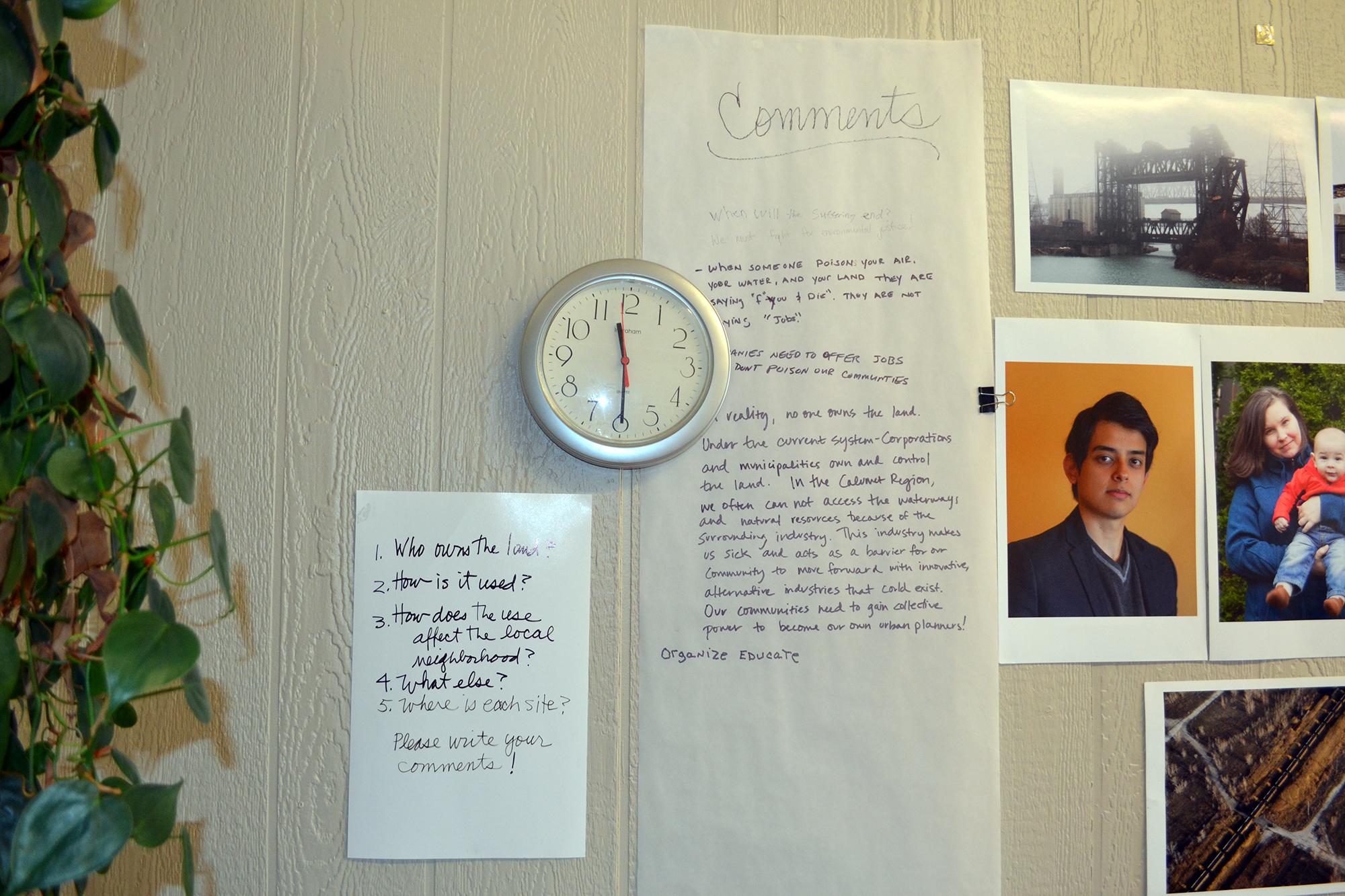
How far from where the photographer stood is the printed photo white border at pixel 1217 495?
1.15 m

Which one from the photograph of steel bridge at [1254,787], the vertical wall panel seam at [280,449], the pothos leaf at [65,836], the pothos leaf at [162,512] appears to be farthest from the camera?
the photograph of steel bridge at [1254,787]

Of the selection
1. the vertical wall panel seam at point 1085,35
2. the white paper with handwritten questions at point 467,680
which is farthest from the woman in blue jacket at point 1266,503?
the white paper with handwritten questions at point 467,680

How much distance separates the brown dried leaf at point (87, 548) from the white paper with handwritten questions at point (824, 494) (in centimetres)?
56

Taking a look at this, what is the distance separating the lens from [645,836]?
1.05 m

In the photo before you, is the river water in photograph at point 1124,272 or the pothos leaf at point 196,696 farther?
the river water in photograph at point 1124,272

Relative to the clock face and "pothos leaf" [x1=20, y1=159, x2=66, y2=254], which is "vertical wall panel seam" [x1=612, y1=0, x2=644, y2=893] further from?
"pothos leaf" [x1=20, y1=159, x2=66, y2=254]

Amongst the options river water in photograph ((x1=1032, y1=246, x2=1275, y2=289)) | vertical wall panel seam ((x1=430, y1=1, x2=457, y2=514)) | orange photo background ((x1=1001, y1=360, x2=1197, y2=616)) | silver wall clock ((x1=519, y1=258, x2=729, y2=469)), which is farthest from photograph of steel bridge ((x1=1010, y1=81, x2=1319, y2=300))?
vertical wall panel seam ((x1=430, y1=1, x2=457, y2=514))

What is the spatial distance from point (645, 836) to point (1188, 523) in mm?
775

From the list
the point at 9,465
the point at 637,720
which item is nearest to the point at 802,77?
the point at 637,720

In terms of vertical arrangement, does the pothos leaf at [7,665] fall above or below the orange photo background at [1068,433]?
below

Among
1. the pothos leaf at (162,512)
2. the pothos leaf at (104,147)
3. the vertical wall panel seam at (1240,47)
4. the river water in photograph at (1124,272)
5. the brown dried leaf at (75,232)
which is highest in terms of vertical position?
the vertical wall panel seam at (1240,47)

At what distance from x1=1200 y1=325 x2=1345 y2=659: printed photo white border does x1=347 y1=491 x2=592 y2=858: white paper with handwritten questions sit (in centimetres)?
79

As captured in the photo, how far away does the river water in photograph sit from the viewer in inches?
45.1

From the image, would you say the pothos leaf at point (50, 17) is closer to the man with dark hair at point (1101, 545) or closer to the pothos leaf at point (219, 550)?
the pothos leaf at point (219, 550)
